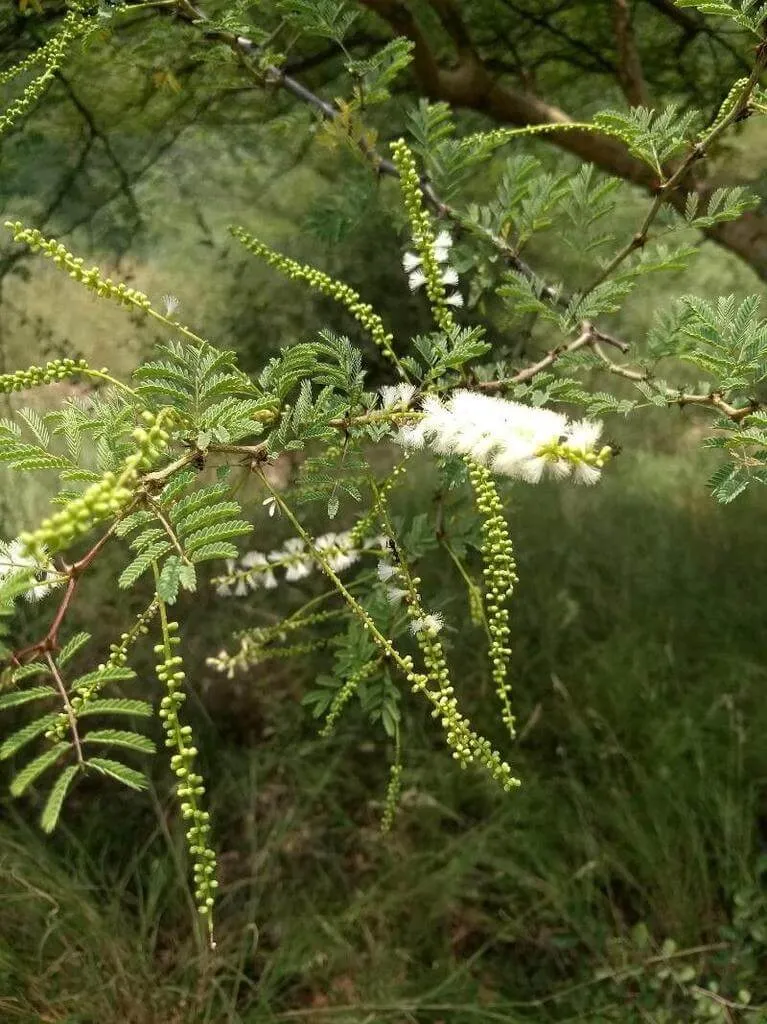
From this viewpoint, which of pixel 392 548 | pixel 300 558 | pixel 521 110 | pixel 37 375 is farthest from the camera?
pixel 521 110

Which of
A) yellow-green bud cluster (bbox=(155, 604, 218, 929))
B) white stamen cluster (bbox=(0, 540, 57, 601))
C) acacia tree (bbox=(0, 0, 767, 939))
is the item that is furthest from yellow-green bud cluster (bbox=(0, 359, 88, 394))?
yellow-green bud cluster (bbox=(155, 604, 218, 929))

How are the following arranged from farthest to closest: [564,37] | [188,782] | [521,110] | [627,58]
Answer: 1. [564,37]
2. [521,110]
3. [627,58]
4. [188,782]

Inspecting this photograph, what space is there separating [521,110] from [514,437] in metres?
1.22

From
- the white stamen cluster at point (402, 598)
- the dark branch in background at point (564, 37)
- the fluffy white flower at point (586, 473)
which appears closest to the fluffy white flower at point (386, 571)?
the white stamen cluster at point (402, 598)

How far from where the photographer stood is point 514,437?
0.61m

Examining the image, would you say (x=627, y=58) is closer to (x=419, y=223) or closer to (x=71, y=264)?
(x=419, y=223)

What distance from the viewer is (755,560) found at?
2.45 metres

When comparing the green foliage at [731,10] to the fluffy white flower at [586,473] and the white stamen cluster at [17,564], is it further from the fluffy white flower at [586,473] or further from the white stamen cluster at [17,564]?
the white stamen cluster at [17,564]

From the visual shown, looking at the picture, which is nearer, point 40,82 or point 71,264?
point 71,264

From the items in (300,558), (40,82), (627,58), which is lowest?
(300,558)

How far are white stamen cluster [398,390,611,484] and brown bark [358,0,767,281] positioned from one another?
0.98 metres

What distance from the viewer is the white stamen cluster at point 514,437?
0.58m

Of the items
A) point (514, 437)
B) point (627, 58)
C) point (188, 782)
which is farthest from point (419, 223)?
point (627, 58)

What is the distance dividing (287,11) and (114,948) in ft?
5.31
